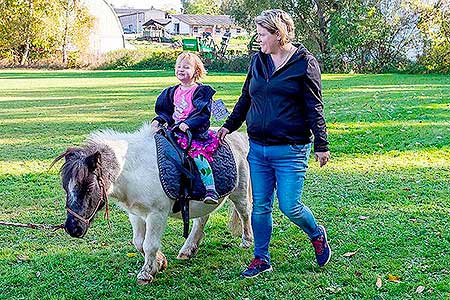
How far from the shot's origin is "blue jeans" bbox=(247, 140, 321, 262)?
4.72 metres

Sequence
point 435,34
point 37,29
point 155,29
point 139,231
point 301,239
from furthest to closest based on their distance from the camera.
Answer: point 155,29 → point 37,29 → point 435,34 → point 301,239 → point 139,231

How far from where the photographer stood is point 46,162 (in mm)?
9680

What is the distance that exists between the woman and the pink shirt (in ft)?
1.70

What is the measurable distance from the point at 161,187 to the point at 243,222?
1.29 m

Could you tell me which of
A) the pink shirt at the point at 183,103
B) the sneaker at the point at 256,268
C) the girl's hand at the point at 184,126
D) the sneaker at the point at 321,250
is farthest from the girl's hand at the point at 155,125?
the sneaker at the point at 321,250

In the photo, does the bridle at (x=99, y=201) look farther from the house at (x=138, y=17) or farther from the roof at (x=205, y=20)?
the house at (x=138, y=17)

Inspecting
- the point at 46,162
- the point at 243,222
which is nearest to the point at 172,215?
the point at 243,222

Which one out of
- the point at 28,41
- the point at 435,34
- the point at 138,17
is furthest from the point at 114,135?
the point at 138,17

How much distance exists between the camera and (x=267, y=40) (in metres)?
4.54

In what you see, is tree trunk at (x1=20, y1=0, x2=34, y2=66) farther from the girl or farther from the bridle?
the bridle

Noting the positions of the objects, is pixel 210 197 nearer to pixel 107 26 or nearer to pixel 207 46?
pixel 207 46

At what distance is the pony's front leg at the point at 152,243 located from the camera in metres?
4.80

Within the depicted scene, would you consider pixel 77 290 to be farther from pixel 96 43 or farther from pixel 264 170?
pixel 96 43

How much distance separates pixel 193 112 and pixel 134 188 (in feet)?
2.86
